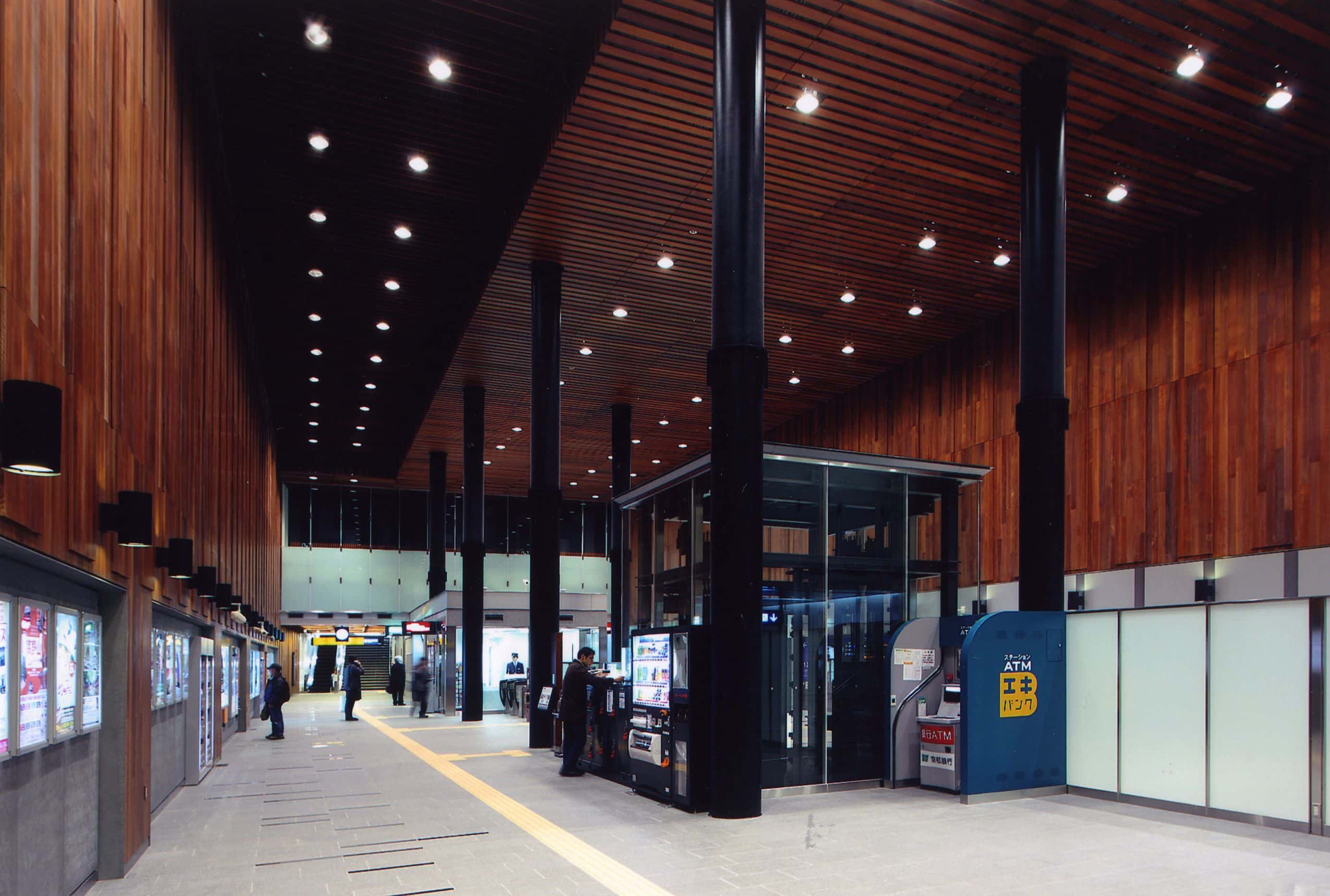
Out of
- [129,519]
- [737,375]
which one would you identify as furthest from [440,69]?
[129,519]

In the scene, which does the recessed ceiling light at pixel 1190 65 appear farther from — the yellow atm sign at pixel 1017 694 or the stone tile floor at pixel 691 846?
the stone tile floor at pixel 691 846

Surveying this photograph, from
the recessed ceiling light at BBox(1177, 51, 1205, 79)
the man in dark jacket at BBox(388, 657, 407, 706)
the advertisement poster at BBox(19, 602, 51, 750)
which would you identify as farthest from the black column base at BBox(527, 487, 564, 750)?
the man in dark jacket at BBox(388, 657, 407, 706)

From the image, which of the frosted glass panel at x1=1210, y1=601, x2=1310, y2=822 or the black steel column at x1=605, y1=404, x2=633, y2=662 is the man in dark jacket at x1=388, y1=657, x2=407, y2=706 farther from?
the frosted glass panel at x1=1210, y1=601, x2=1310, y2=822

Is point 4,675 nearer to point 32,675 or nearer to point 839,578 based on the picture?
point 32,675

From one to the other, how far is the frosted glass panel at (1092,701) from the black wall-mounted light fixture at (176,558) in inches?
330

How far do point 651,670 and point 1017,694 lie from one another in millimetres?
3571

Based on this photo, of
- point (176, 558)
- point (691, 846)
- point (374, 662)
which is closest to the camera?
point (691, 846)

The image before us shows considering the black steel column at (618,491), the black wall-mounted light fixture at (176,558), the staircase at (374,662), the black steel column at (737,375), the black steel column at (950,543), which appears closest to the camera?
the black wall-mounted light fixture at (176,558)

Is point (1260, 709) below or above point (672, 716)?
above

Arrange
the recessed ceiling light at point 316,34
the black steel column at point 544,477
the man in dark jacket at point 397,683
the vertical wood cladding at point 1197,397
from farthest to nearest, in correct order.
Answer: the man in dark jacket at point 397,683
the black steel column at point 544,477
the vertical wood cladding at point 1197,397
the recessed ceiling light at point 316,34

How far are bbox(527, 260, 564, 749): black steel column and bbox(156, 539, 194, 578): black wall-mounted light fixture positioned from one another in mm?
7022

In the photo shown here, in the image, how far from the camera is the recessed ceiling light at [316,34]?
9.73 meters

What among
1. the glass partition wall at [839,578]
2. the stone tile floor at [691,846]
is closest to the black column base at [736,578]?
the stone tile floor at [691,846]

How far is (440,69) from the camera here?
10.4m
